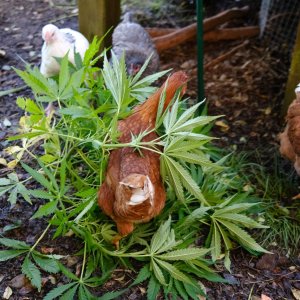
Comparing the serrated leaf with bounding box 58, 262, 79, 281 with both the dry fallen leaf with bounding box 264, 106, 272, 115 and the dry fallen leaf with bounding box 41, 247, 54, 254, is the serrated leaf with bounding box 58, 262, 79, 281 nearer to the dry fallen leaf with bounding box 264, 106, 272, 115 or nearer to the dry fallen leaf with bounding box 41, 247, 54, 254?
the dry fallen leaf with bounding box 41, 247, 54, 254

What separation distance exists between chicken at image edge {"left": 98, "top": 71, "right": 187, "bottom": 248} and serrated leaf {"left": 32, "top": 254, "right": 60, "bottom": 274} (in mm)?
239

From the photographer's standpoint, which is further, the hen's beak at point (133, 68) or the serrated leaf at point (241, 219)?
the hen's beak at point (133, 68)

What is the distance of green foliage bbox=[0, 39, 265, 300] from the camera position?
64.1 inches

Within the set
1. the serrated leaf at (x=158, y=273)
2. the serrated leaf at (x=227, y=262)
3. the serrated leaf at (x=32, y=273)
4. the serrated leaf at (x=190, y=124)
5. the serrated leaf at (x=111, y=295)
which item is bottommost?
the serrated leaf at (x=227, y=262)

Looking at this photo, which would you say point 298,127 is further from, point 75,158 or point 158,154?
point 75,158

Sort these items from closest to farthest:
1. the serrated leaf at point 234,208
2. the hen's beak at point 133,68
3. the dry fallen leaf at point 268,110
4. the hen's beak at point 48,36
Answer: the serrated leaf at point 234,208, the hen's beak at point 48,36, the hen's beak at point 133,68, the dry fallen leaf at point 268,110

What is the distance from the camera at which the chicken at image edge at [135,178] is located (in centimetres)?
151

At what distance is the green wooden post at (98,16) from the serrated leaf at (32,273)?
148 cm

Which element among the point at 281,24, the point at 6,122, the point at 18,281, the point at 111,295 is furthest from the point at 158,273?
the point at 281,24

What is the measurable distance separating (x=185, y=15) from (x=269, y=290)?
239cm

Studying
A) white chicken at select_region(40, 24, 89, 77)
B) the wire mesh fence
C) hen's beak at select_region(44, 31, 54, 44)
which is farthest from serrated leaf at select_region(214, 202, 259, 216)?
the wire mesh fence

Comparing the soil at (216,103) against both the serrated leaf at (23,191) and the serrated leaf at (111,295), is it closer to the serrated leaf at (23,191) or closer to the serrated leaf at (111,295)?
the serrated leaf at (111,295)

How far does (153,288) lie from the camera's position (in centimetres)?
170

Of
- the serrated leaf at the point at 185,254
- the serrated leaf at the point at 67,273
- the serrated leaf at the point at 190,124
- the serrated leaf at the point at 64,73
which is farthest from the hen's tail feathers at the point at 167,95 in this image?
the serrated leaf at the point at 67,273
